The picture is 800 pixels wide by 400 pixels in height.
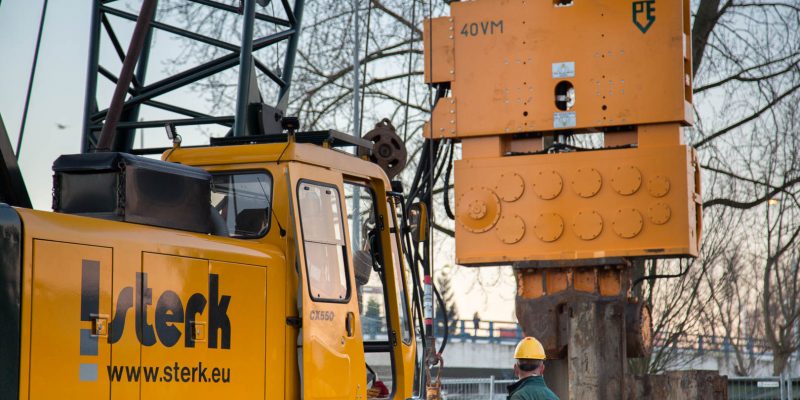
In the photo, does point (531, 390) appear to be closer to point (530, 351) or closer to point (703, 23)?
point (530, 351)

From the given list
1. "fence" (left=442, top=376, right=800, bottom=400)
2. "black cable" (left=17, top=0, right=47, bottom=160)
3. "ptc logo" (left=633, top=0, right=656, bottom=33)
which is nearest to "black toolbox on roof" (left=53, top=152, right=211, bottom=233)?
"black cable" (left=17, top=0, right=47, bottom=160)

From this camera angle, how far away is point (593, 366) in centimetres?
932

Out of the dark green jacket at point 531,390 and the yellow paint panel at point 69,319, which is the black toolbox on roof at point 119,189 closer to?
the yellow paint panel at point 69,319

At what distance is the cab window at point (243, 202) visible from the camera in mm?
7016

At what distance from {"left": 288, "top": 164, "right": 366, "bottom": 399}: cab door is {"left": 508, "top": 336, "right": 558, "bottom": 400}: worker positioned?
3.34 ft

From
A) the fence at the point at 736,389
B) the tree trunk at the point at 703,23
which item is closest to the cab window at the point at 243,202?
the tree trunk at the point at 703,23

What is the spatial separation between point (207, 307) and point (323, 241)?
3.58 feet

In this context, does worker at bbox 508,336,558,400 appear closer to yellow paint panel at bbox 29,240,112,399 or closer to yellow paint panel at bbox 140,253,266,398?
yellow paint panel at bbox 140,253,266,398

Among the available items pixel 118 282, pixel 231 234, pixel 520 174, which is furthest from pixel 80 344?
pixel 520 174

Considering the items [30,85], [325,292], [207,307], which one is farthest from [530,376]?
Result: [30,85]

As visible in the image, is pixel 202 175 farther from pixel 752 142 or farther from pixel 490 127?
pixel 752 142

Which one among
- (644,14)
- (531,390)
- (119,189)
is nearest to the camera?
(119,189)

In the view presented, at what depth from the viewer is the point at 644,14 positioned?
9289mm

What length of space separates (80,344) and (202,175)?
155 cm
